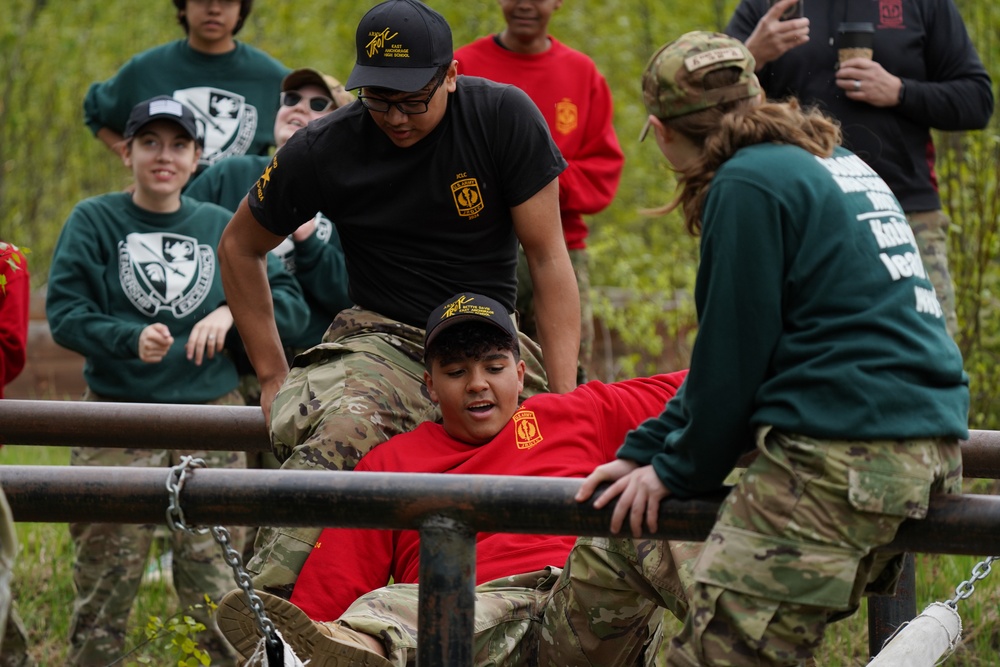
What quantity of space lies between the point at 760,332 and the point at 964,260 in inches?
196

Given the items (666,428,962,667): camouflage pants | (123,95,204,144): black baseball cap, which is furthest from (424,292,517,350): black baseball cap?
(123,95,204,144): black baseball cap

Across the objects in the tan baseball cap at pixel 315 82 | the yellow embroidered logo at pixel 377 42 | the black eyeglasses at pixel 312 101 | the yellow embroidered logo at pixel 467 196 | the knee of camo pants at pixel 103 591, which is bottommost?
the knee of camo pants at pixel 103 591

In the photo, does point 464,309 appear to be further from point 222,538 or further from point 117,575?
point 117,575

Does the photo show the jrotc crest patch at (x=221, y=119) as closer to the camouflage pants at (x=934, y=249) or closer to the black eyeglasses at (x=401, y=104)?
the black eyeglasses at (x=401, y=104)

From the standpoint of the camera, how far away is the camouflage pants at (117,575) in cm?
531

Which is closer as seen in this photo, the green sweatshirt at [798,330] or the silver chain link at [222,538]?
the green sweatshirt at [798,330]

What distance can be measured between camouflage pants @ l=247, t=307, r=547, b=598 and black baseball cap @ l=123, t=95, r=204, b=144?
1.62 meters

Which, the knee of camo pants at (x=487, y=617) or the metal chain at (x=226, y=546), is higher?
the metal chain at (x=226, y=546)

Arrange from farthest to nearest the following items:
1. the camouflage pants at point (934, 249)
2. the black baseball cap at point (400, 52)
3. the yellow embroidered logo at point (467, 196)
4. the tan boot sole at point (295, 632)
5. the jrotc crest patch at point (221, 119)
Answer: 1. the jrotc crest patch at point (221, 119)
2. the camouflage pants at point (934, 249)
3. the yellow embroidered logo at point (467, 196)
4. the black baseball cap at point (400, 52)
5. the tan boot sole at point (295, 632)

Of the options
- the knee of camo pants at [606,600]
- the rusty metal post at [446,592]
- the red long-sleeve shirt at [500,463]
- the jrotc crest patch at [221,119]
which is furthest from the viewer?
the jrotc crest patch at [221,119]

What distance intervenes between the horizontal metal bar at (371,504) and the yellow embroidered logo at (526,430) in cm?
110

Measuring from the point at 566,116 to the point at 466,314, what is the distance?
2.59 m

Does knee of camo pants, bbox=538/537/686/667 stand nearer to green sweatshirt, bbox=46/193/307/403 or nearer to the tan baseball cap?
green sweatshirt, bbox=46/193/307/403

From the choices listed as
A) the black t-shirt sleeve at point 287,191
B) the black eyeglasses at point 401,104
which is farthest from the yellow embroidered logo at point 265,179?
the black eyeglasses at point 401,104
